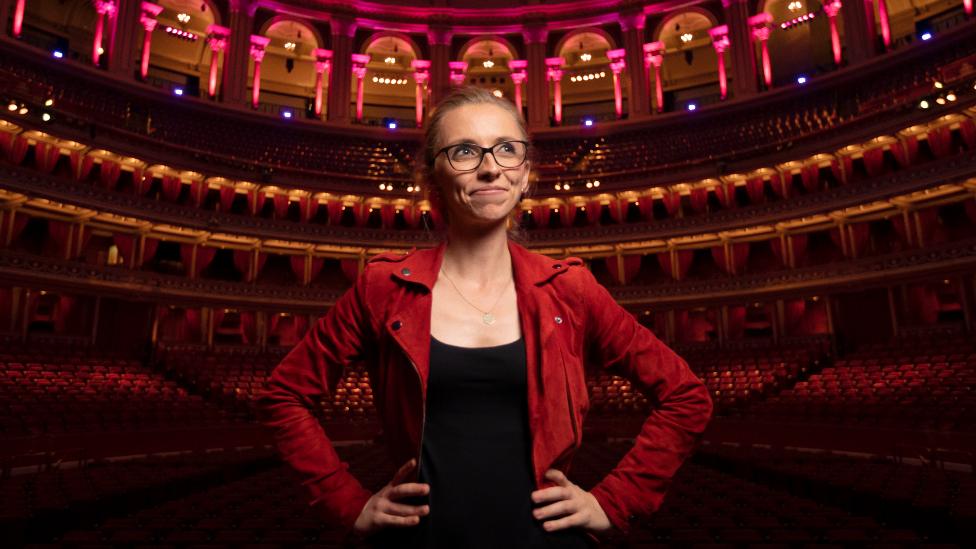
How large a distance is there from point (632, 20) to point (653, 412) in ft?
105

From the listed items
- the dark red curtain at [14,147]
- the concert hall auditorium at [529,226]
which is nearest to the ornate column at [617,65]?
the concert hall auditorium at [529,226]

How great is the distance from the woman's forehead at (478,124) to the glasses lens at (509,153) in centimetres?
2

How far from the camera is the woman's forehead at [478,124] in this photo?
5.76 ft

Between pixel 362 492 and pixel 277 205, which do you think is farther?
pixel 277 205

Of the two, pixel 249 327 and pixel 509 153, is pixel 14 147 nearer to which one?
pixel 249 327

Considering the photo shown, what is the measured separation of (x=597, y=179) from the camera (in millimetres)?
26266

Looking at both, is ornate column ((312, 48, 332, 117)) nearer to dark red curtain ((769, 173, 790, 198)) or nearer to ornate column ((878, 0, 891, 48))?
dark red curtain ((769, 173, 790, 198))

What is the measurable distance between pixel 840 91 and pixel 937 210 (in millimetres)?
6075

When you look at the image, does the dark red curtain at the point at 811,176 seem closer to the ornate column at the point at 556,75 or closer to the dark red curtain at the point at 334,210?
the ornate column at the point at 556,75

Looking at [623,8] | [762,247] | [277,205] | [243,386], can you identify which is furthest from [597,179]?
[243,386]

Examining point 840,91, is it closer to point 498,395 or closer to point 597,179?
point 597,179

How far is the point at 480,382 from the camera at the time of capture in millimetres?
1595

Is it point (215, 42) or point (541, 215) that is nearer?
point (215, 42)

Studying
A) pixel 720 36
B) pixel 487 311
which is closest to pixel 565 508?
pixel 487 311
